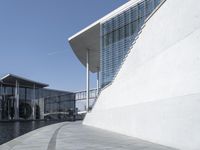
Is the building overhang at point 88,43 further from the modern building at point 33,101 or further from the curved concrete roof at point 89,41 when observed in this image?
the modern building at point 33,101

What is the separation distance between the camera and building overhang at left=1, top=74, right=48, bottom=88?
81625 millimetres

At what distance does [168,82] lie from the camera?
11.1 meters

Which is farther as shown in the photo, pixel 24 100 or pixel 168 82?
pixel 24 100

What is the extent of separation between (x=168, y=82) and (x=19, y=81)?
77.1 metres

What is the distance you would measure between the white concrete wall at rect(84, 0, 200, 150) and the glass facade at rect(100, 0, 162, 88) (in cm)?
929

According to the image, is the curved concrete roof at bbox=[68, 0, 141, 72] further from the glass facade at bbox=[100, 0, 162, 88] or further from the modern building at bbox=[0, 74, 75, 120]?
the modern building at bbox=[0, 74, 75, 120]

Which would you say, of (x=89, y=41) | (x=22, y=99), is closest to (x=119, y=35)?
(x=89, y=41)

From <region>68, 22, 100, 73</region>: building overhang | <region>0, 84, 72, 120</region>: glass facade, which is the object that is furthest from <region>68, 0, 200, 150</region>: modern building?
<region>0, 84, 72, 120</region>: glass facade

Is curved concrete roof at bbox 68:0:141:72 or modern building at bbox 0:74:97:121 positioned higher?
curved concrete roof at bbox 68:0:141:72

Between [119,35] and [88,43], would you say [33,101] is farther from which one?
[119,35]

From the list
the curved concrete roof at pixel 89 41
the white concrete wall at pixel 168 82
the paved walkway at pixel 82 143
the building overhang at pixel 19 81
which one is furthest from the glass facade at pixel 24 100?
the white concrete wall at pixel 168 82

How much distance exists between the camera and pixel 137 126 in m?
14.0

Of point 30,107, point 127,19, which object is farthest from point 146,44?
point 30,107

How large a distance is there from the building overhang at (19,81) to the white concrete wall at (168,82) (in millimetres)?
68206
